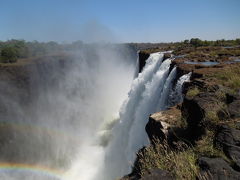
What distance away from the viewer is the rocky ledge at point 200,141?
2912mm

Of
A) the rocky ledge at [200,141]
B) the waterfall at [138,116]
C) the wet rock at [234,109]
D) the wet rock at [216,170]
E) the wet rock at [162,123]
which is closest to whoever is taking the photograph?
the wet rock at [216,170]

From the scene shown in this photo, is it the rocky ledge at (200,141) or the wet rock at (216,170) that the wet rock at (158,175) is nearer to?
the rocky ledge at (200,141)

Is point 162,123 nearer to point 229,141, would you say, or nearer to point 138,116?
point 229,141

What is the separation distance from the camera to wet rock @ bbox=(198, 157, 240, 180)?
8.61 feet

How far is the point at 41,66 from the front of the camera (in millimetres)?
52438

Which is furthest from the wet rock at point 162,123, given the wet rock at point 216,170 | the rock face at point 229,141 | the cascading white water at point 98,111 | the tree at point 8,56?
the tree at point 8,56

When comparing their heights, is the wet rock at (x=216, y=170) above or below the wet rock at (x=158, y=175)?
above

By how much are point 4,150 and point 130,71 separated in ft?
112

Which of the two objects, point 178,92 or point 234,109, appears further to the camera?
point 178,92

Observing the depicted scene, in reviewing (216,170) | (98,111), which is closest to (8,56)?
(98,111)

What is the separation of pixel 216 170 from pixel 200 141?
3.23ft

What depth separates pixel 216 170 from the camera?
2771mm

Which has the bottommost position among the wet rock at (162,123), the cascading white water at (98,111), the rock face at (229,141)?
the cascading white water at (98,111)

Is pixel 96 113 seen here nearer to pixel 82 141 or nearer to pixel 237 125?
pixel 82 141
